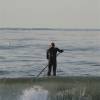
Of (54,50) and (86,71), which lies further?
(86,71)

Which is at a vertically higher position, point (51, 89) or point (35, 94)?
point (51, 89)

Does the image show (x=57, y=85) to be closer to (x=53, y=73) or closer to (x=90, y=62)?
(x=53, y=73)

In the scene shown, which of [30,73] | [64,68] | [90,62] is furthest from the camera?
[90,62]

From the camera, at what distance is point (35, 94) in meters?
16.5

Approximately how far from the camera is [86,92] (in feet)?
53.6

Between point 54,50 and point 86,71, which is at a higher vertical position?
point 54,50

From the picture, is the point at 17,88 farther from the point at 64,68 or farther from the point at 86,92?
the point at 64,68

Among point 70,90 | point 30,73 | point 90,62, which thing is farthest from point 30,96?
point 90,62

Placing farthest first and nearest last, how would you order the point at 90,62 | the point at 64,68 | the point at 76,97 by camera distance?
the point at 90,62
the point at 64,68
the point at 76,97

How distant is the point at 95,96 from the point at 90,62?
27.6m

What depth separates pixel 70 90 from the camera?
16359 mm

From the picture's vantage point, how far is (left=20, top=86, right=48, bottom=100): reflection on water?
1638 centimetres

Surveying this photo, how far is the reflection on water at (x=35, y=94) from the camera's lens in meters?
16.4

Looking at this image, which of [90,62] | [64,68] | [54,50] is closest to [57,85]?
[54,50]
